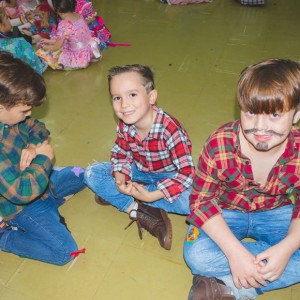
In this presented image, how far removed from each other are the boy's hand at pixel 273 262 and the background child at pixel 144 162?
1.25ft

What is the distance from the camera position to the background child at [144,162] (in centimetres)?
119

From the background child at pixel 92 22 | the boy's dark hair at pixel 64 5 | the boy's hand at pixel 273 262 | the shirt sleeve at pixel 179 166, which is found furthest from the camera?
the background child at pixel 92 22

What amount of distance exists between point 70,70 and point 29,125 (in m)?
1.29

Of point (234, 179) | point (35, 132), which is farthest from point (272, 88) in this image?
point (35, 132)

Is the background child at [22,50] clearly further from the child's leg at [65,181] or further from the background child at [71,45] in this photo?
the child's leg at [65,181]

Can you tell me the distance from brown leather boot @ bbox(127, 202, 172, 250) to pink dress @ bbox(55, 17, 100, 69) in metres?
1.47

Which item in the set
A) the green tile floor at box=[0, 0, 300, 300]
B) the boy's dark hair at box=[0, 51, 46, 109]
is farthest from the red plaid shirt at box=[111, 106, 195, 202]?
the boy's dark hair at box=[0, 51, 46, 109]

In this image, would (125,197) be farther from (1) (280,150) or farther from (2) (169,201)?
(1) (280,150)

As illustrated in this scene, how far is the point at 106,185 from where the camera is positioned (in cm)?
142

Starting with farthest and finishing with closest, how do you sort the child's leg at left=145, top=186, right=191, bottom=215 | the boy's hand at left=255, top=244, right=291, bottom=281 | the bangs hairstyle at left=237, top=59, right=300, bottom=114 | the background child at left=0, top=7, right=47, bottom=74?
the background child at left=0, top=7, right=47, bottom=74 → the child's leg at left=145, top=186, right=191, bottom=215 → the boy's hand at left=255, top=244, right=291, bottom=281 → the bangs hairstyle at left=237, top=59, right=300, bottom=114

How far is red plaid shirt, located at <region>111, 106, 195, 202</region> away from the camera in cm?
122

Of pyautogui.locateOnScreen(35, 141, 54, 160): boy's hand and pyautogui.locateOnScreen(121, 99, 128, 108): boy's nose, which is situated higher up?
pyautogui.locateOnScreen(121, 99, 128, 108): boy's nose

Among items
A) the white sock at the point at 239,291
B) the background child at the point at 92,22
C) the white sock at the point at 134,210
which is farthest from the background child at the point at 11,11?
the white sock at the point at 239,291

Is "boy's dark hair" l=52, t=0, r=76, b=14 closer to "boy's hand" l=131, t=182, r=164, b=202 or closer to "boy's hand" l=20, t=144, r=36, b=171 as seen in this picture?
"boy's hand" l=20, t=144, r=36, b=171
